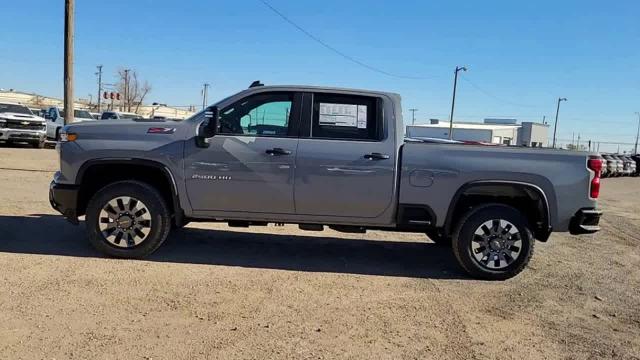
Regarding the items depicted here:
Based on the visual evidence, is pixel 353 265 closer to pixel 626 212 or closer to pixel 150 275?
pixel 150 275

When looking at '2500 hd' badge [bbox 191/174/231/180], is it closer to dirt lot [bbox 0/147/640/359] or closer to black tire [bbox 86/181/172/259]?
black tire [bbox 86/181/172/259]

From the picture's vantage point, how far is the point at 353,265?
6.70 m

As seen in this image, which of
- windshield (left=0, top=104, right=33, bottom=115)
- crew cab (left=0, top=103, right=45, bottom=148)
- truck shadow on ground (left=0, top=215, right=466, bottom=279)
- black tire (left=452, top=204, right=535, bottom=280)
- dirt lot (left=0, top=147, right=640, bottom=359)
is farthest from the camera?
windshield (left=0, top=104, right=33, bottom=115)

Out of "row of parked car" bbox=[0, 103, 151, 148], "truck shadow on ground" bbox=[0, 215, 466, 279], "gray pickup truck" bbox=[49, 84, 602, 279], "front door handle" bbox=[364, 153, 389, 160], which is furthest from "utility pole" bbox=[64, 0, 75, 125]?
"front door handle" bbox=[364, 153, 389, 160]

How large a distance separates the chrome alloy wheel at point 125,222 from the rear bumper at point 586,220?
4738 mm

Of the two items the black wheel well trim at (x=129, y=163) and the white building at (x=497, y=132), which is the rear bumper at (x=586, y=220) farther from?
the white building at (x=497, y=132)

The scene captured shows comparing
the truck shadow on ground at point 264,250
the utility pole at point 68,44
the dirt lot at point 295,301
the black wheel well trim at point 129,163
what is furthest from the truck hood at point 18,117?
the black wheel well trim at point 129,163

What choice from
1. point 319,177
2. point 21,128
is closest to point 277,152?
point 319,177

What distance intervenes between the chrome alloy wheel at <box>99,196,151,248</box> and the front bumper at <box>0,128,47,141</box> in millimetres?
20539

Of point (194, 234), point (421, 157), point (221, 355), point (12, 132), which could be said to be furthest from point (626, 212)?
point (12, 132)

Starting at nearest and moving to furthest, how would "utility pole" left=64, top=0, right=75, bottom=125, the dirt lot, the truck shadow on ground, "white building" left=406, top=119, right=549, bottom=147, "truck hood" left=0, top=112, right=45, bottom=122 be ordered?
the dirt lot < the truck shadow on ground < "utility pole" left=64, top=0, right=75, bottom=125 < "truck hood" left=0, top=112, right=45, bottom=122 < "white building" left=406, top=119, right=549, bottom=147

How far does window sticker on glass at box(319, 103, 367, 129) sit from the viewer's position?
250 inches

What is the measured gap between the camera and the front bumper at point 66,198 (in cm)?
629

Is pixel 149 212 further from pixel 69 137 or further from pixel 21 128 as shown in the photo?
pixel 21 128
